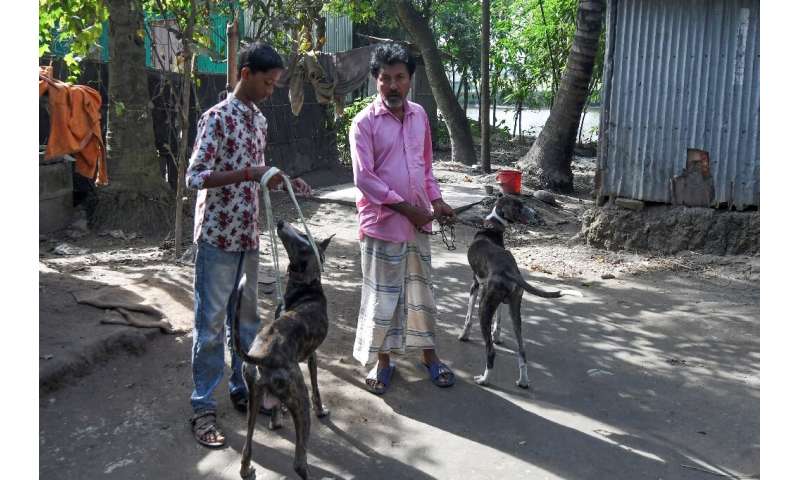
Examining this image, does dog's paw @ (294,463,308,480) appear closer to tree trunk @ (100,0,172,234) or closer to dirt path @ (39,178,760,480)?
dirt path @ (39,178,760,480)

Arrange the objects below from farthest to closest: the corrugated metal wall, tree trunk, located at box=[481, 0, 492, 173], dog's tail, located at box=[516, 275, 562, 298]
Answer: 1. tree trunk, located at box=[481, 0, 492, 173]
2. the corrugated metal wall
3. dog's tail, located at box=[516, 275, 562, 298]

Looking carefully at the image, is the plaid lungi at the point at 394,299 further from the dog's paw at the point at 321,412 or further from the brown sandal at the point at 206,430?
the brown sandal at the point at 206,430

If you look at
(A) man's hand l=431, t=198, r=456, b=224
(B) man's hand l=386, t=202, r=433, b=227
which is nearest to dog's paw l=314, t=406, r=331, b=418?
(B) man's hand l=386, t=202, r=433, b=227

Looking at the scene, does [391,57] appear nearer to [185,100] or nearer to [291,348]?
[291,348]

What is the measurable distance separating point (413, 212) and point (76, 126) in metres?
6.01

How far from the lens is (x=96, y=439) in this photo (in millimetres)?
4070

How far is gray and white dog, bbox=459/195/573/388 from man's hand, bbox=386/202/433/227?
70 centimetres

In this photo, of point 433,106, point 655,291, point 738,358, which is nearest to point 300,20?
point 655,291

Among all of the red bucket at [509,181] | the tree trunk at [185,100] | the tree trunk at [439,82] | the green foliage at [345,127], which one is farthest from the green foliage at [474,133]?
the tree trunk at [185,100]

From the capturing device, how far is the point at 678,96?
826cm

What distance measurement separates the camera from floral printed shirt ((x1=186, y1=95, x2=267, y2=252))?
3779 mm

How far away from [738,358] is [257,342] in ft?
12.0

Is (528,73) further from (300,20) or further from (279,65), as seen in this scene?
(279,65)

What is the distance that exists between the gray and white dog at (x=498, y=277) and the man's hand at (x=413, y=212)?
27.5 inches
